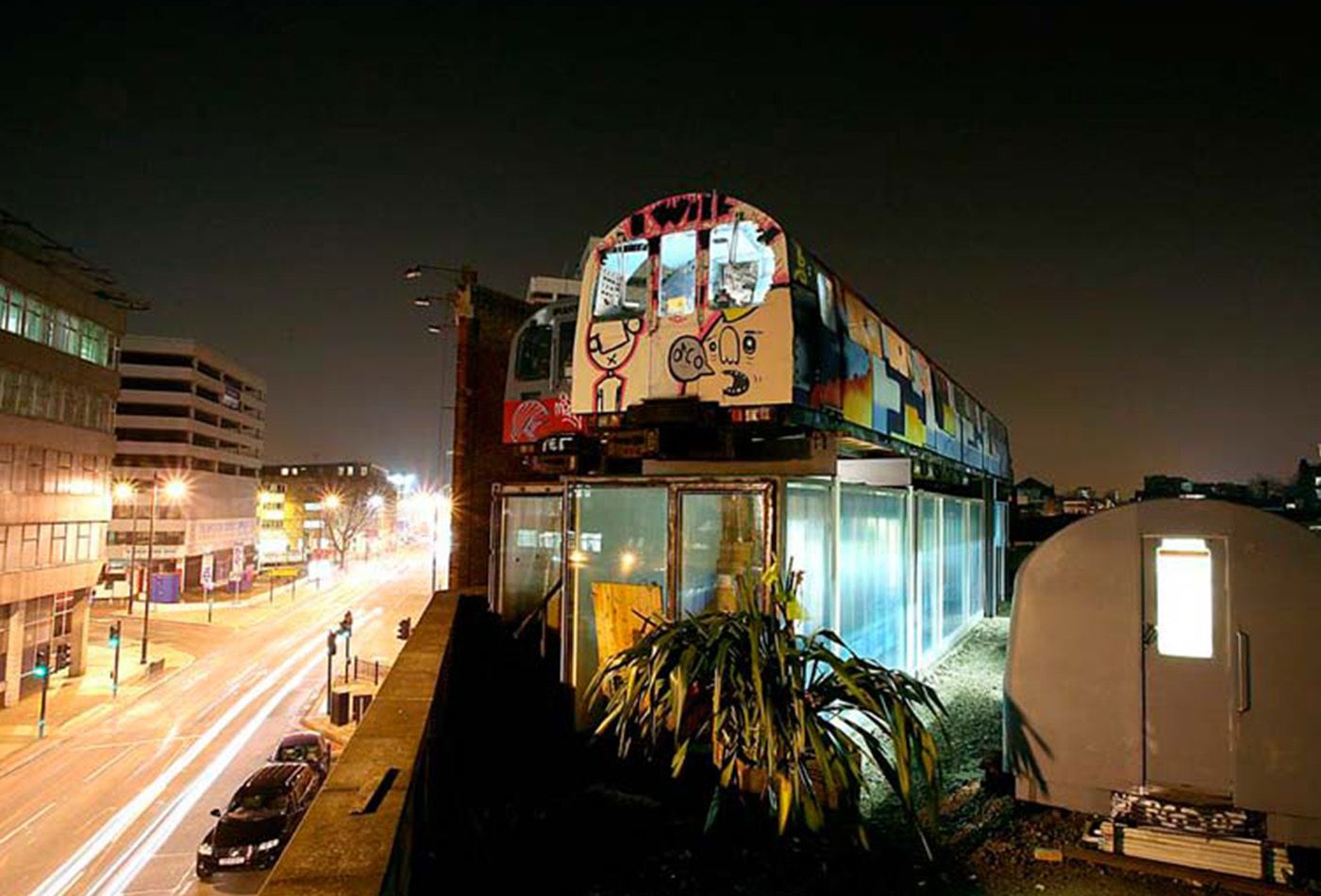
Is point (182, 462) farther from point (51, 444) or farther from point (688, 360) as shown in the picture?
point (688, 360)

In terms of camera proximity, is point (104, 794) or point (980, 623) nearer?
point (980, 623)

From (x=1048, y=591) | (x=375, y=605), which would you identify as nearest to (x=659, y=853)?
(x=1048, y=591)

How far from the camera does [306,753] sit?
17781 millimetres

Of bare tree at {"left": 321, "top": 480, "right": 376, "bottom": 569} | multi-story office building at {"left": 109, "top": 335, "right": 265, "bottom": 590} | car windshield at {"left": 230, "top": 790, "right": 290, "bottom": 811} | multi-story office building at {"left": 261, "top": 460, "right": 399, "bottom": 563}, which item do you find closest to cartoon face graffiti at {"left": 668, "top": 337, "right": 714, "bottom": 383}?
car windshield at {"left": 230, "top": 790, "right": 290, "bottom": 811}

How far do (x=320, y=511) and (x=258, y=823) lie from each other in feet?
271

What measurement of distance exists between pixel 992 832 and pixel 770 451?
379 centimetres

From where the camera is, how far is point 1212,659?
16.7ft

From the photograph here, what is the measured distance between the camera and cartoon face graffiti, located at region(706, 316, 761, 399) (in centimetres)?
684

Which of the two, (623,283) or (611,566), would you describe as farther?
(623,283)

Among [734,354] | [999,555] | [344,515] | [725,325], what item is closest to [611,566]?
[734,354]

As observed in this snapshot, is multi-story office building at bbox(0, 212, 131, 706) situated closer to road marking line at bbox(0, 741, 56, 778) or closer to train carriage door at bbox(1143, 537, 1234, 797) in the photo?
road marking line at bbox(0, 741, 56, 778)

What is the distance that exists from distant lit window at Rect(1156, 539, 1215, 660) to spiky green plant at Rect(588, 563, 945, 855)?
1.81 meters

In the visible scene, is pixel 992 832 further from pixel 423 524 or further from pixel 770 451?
pixel 423 524

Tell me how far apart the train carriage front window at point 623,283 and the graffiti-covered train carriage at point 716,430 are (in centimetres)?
2
